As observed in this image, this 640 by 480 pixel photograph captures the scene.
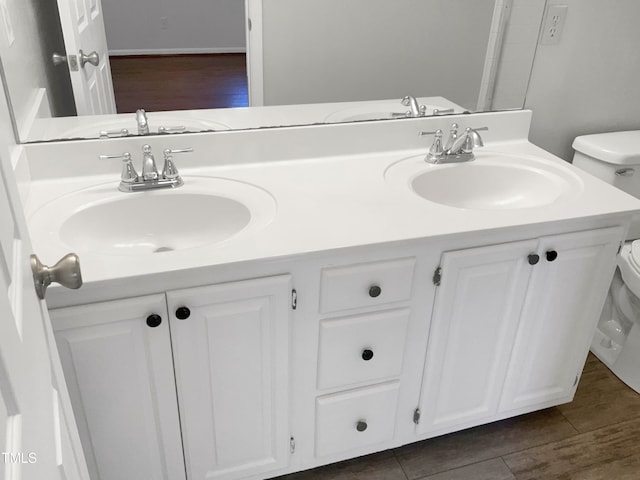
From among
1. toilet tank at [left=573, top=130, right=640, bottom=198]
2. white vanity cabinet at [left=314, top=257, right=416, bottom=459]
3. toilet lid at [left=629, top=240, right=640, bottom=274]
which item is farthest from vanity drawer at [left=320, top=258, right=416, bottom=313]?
toilet tank at [left=573, top=130, right=640, bottom=198]

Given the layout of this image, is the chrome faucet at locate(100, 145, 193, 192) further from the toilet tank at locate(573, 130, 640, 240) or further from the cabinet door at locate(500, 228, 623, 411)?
the toilet tank at locate(573, 130, 640, 240)

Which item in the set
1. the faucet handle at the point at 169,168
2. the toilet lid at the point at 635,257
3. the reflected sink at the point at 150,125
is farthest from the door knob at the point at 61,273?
the toilet lid at the point at 635,257

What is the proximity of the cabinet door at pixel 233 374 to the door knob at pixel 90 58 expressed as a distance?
0.69m

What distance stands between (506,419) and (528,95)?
3.61 feet

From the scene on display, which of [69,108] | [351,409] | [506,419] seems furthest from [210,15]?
[506,419]

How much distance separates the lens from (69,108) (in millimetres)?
1458

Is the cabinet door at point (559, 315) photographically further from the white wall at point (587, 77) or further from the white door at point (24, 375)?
the white door at point (24, 375)

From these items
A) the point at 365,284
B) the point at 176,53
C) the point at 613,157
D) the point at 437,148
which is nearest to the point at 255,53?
the point at 176,53

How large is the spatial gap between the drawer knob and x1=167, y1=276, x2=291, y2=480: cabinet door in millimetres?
30

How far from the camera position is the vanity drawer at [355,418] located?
1477 mm

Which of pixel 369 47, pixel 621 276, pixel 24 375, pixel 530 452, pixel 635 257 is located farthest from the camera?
pixel 621 276

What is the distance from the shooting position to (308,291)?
128 centimetres

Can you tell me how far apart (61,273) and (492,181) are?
1.34 m

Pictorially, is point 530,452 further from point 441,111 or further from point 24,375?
point 24,375
